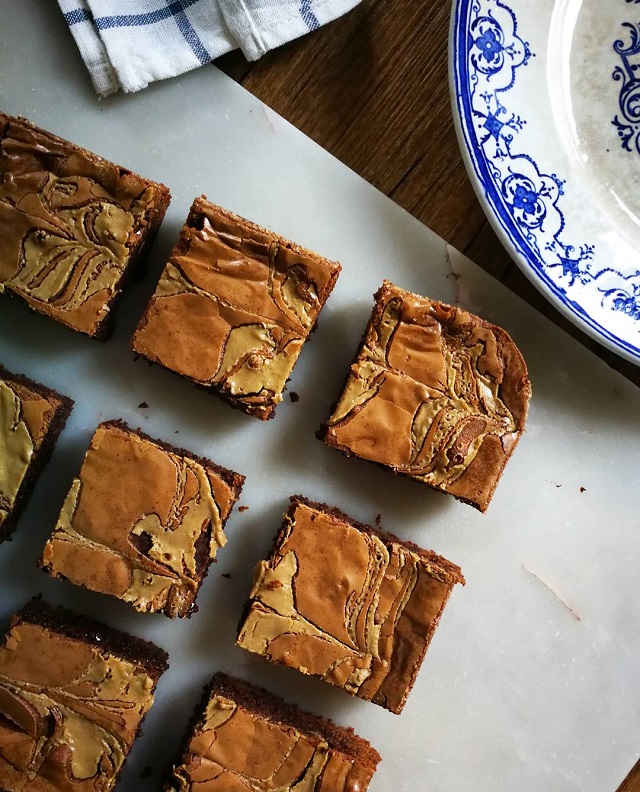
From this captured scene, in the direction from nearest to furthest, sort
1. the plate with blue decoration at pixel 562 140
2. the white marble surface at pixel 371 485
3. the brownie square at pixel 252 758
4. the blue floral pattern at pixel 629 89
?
1. the plate with blue decoration at pixel 562 140
2. the brownie square at pixel 252 758
3. the blue floral pattern at pixel 629 89
4. the white marble surface at pixel 371 485

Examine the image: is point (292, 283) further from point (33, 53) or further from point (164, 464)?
point (33, 53)

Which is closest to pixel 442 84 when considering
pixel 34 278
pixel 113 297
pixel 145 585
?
pixel 113 297

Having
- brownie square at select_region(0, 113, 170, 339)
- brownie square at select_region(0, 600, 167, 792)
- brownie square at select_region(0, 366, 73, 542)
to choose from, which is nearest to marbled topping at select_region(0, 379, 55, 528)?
brownie square at select_region(0, 366, 73, 542)

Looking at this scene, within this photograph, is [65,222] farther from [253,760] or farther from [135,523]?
[253,760]

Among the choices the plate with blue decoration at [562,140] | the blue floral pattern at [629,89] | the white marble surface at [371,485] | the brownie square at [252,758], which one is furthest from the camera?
the white marble surface at [371,485]

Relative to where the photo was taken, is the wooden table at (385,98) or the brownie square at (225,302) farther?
the wooden table at (385,98)

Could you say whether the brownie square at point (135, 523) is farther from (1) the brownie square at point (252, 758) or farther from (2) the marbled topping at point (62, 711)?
(1) the brownie square at point (252, 758)

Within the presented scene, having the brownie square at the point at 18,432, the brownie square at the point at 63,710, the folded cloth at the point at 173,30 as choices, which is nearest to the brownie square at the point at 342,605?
the brownie square at the point at 63,710

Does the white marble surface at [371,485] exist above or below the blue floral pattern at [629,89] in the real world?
below
